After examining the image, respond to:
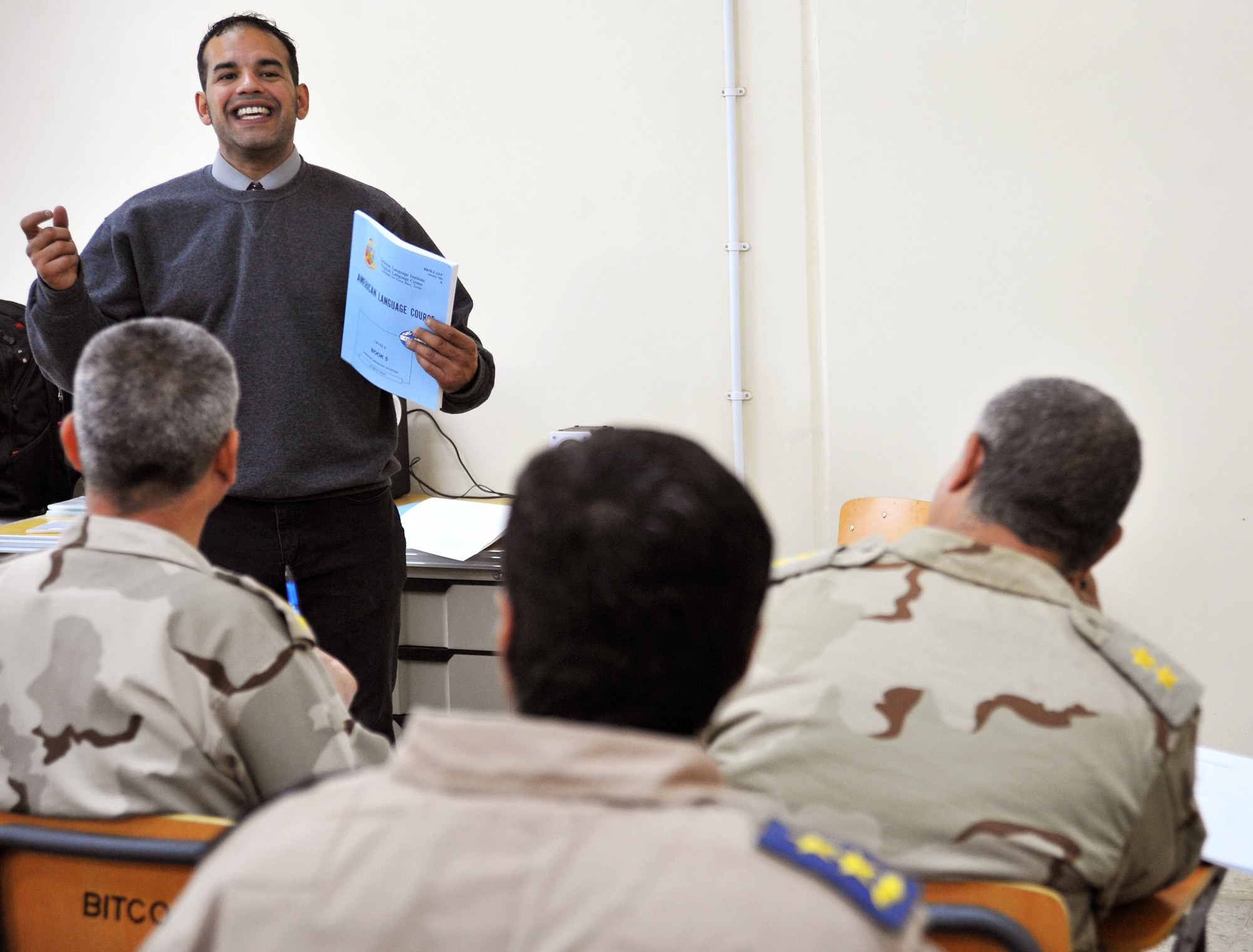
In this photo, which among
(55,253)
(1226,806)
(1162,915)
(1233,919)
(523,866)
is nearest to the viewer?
(523,866)

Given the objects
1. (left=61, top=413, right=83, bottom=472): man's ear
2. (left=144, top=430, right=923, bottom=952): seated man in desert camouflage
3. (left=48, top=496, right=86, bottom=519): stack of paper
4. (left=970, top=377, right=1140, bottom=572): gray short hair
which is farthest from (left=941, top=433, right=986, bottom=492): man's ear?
(left=48, top=496, right=86, bottom=519): stack of paper

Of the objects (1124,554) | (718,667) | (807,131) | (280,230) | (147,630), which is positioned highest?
(807,131)

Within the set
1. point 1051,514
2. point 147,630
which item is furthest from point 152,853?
point 1051,514

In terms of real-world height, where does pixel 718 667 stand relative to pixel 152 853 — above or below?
above

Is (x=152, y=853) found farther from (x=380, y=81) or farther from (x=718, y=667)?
(x=380, y=81)

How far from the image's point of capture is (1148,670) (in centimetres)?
101

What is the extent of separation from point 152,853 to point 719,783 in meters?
0.57

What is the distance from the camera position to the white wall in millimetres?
2605

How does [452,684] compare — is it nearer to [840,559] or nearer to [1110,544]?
[840,559]

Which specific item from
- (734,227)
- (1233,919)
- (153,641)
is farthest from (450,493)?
(1233,919)

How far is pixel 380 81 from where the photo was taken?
3021mm

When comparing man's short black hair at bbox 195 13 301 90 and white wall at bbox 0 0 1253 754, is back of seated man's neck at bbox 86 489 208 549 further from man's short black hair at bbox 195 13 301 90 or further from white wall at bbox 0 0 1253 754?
white wall at bbox 0 0 1253 754

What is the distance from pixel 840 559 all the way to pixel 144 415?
77 cm

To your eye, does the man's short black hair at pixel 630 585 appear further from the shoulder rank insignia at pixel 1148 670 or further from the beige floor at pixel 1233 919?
the beige floor at pixel 1233 919
